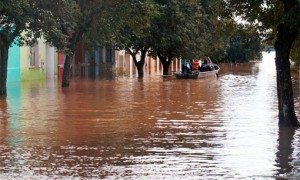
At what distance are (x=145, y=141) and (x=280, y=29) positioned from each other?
449 cm

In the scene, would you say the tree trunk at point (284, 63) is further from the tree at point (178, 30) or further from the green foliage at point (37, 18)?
the tree at point (178, 30)

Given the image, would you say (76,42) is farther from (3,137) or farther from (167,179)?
(167,179)

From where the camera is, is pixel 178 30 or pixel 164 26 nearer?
pixel 164 26

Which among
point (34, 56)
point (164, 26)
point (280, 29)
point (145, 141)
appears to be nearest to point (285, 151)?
point (145, 141)

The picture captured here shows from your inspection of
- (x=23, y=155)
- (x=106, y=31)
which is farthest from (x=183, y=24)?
(x=23, y=155)

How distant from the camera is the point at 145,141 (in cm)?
1509

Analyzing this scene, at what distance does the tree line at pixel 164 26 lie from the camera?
54.2 feet

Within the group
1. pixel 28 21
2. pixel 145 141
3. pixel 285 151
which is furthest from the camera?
pixel 28 21

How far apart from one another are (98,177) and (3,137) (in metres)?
5.79

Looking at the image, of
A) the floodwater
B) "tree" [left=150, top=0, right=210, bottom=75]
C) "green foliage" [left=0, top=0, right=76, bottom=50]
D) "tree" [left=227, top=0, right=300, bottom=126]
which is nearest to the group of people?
"tree" [left=150, top=0, right=210, bottom=75]

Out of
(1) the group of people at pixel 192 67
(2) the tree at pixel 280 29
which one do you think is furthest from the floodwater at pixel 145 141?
(1) the group of people at pixel 192 67

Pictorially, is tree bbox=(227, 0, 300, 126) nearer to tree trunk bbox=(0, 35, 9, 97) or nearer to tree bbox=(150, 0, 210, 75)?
tree trunk bbox=(0, 35, 9, 97)

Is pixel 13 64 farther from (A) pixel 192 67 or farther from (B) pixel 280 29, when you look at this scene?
(B) pixel 280 29

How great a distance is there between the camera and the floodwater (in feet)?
37.2
